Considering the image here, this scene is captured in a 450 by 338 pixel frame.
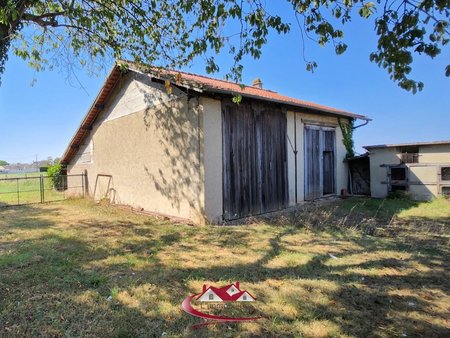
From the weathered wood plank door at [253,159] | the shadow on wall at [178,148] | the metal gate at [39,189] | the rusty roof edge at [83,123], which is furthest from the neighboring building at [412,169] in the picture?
the metal gate at [39,189]

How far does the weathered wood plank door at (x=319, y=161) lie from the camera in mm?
11438

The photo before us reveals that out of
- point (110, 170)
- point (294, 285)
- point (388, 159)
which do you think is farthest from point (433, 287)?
point (110, 170)

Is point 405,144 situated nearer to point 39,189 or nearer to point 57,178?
point 57,178

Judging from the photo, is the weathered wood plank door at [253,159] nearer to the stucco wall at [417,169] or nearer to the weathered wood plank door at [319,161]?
the weathered wood plank door at [319,161]

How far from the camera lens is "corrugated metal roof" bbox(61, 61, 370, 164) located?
7.48 meters

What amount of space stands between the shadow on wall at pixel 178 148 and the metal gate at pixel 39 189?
6.93 meters

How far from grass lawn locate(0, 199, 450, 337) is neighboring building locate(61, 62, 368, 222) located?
4.05ft

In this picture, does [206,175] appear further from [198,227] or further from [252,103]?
[252,103]

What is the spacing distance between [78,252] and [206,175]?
349 centimetres

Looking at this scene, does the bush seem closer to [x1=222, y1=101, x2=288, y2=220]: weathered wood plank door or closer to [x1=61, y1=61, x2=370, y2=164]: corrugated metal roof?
[x1=61, y1=61, x2=370, y2=164]: corrugated metal roof

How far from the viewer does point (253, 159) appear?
29.8ft

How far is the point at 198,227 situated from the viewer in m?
7.61

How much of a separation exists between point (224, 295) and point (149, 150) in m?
7.14

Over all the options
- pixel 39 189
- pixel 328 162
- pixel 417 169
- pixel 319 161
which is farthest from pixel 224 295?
pixel 39 189
